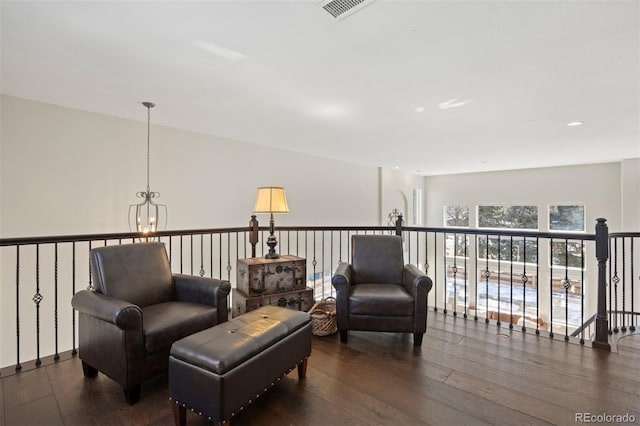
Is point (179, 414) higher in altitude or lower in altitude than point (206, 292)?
lower

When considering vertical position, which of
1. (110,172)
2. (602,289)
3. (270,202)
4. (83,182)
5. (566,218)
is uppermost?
(110,172)

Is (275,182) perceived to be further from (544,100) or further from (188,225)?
(544,100)

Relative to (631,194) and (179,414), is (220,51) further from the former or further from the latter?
(631,194)

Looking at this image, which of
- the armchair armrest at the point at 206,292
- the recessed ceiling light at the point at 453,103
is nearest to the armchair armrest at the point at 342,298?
the armchair armrest at the point at 206,292

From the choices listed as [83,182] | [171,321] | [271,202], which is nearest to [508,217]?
[271,202]

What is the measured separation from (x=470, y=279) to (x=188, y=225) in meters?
8.20

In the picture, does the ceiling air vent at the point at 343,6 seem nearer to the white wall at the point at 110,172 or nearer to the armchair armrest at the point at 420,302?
the armchair armrest at the point at 420,302

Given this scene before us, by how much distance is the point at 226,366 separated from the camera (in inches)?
59.8

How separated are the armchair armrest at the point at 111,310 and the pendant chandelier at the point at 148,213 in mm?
1844

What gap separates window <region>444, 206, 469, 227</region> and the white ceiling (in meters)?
5.47

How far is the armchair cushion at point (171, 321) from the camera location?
193 centimetres

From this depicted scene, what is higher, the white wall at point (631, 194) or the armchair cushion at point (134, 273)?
the white wall at point (631, 194)

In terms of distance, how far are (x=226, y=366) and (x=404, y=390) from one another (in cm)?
123

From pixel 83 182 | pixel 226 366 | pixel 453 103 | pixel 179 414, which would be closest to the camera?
pixel 226 366
